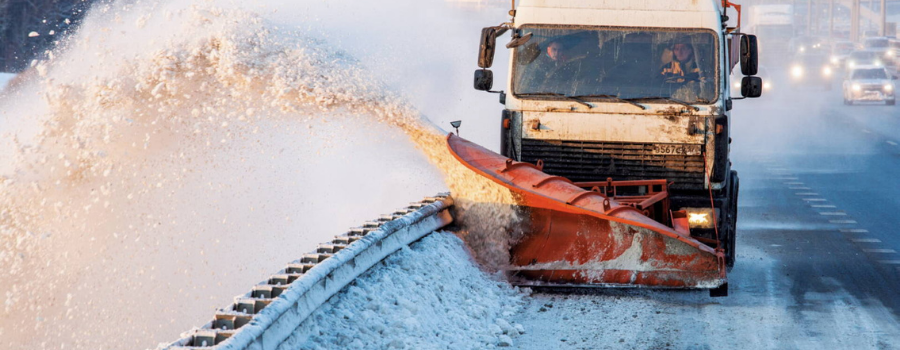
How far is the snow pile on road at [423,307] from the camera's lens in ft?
20.1

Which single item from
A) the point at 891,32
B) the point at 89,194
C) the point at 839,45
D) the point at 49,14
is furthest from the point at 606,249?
the point at 891,32

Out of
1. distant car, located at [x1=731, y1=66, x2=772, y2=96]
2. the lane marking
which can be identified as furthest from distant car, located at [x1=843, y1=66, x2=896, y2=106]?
the lane marking

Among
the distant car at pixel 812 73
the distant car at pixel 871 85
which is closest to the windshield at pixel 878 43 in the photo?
the distant car at pixel 812 73

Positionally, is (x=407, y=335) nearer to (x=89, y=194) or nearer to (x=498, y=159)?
(x=498, y=159)

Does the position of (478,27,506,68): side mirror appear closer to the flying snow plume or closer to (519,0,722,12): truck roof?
(519,0,722,12): truck roof

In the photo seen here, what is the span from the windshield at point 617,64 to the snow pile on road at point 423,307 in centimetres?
169

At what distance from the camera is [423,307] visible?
694 centimetres

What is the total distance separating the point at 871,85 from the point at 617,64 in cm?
3586

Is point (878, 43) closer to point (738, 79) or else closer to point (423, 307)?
point (738, 79)

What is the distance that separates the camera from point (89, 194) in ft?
→ 33.1

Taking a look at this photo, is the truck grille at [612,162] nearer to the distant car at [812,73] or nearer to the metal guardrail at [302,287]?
the metal guardrail at [302,287]

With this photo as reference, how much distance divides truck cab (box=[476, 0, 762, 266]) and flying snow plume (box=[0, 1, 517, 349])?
3.09 feet

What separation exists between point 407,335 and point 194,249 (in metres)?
4.28

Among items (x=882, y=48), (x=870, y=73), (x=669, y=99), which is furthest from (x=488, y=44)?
(x=882, y=48)
